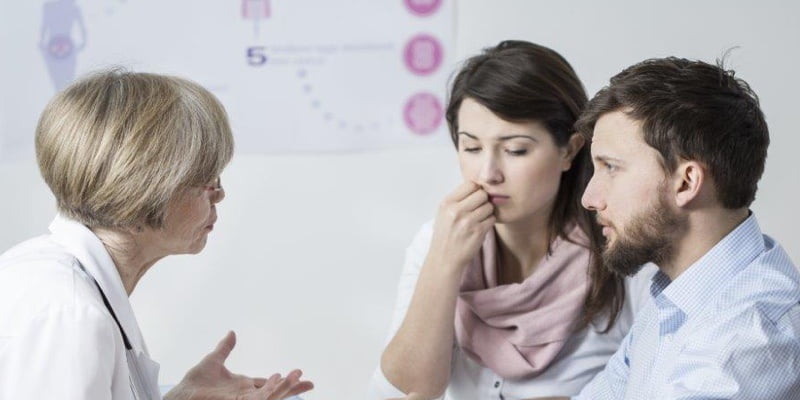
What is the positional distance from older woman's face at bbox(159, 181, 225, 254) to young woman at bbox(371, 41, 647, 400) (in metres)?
0.50

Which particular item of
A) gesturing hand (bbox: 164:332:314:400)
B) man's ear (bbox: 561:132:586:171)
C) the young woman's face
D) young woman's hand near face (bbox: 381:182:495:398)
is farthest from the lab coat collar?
man's ear (bbox: 561:132:586:171)

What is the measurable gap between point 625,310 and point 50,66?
5.41 ft

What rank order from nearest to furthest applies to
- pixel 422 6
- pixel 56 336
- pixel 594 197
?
pixel 56 336 → pixel 594 197 → pixel 422 6

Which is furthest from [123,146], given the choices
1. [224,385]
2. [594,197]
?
[594,197]

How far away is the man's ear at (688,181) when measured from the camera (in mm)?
1319

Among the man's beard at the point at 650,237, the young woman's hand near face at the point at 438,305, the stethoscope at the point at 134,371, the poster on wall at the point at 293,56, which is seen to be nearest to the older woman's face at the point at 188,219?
the stethoscope at the point at 134,371

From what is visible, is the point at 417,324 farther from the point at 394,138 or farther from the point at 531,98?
the point at 394,138

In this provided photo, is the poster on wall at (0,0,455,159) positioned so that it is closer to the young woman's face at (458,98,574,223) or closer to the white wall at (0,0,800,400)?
the white wall at (0,0,800,400)

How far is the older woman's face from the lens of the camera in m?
1.31

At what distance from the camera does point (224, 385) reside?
1.50 m

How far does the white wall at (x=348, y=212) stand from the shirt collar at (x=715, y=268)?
1102mm

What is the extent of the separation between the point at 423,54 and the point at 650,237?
1.19 metres

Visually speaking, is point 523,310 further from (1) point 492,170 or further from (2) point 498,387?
(1) point 492,170

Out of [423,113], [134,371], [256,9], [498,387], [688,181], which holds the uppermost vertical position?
[256,9]
